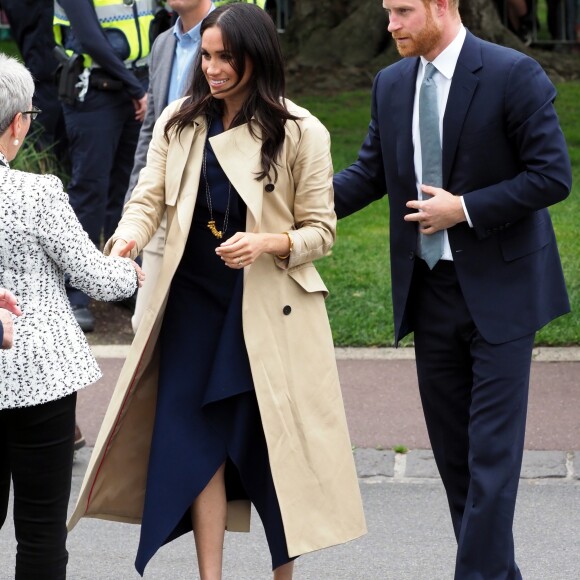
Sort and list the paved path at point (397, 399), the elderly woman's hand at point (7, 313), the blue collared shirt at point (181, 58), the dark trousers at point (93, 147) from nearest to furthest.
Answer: the elderly woman's hand at point (7, 313)
the paved path at point (397, 399)
the blue collared shirt at point (181, 58)
the dark trousers at point (93, 147)

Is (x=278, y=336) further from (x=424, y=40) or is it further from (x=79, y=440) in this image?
(x=79, y=440)

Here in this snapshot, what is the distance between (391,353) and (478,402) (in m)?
3.12

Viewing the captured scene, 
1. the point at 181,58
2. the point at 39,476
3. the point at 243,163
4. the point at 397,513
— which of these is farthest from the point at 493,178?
the point at 181,58

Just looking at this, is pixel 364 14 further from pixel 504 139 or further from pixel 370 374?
pixel 504 139

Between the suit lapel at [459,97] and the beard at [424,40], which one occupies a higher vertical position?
the beard at [424,40]

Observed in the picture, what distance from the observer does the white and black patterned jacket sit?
11.4 ft

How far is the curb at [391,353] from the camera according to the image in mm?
6938

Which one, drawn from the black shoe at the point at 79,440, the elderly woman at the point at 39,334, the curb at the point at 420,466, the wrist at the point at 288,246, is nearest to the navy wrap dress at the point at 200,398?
the wrist at the point at 288,246

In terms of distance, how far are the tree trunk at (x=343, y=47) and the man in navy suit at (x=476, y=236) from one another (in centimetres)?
1253

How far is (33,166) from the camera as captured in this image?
27.2 feet

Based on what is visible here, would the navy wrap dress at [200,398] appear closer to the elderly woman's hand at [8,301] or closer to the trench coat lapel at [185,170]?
the trench coat lapel at [185,170]

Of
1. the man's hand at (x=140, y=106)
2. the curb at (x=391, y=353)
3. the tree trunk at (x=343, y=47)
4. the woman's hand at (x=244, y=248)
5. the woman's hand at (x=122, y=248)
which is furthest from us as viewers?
the tree trunk at (x=343, y=47)

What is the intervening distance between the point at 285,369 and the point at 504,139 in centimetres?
97

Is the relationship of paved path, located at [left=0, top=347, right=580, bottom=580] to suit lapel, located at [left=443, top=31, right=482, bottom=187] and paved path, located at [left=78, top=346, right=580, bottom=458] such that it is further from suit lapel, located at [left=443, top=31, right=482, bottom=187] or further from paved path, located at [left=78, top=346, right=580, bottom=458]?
suit lapel, located at [left=443, top=31, right=482, bottom=187]
